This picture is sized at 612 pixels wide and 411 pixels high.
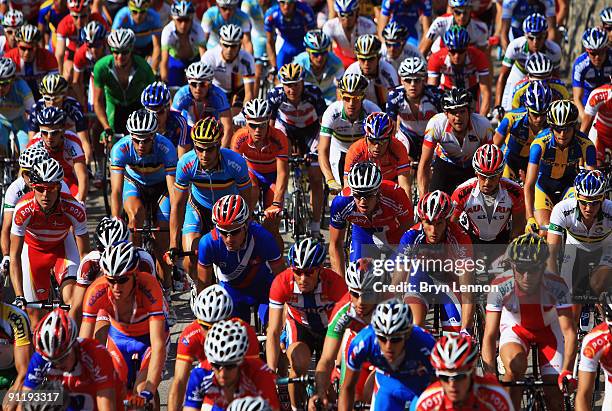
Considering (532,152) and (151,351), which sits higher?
(532,152)

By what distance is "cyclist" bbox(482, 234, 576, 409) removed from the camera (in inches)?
430

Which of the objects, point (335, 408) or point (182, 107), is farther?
point (182, 107)

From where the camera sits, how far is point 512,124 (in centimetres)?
1532

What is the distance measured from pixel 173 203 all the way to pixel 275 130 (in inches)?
67.8

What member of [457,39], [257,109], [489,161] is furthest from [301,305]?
[457,39]

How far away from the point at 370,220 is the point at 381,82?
14.5ft

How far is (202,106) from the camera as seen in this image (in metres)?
16.1

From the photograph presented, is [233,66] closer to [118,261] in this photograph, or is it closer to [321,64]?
[321,64]

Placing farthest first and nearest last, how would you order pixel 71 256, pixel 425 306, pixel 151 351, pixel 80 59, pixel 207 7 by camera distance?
1. pixel 207 7
2. pixel 80 59
3. pixel 71 256
4. pixel 425 306
5. pixel 151 351

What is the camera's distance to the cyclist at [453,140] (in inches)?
567

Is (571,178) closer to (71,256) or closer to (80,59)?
(71,256)

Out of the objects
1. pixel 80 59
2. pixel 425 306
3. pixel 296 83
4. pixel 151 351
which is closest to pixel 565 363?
pixel 425 306

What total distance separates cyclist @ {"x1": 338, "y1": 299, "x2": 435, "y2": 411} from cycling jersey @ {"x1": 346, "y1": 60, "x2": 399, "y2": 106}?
7039mm

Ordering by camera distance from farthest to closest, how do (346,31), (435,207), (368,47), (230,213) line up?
(346,31) → (368,47) → (230,213) → (435,207)
